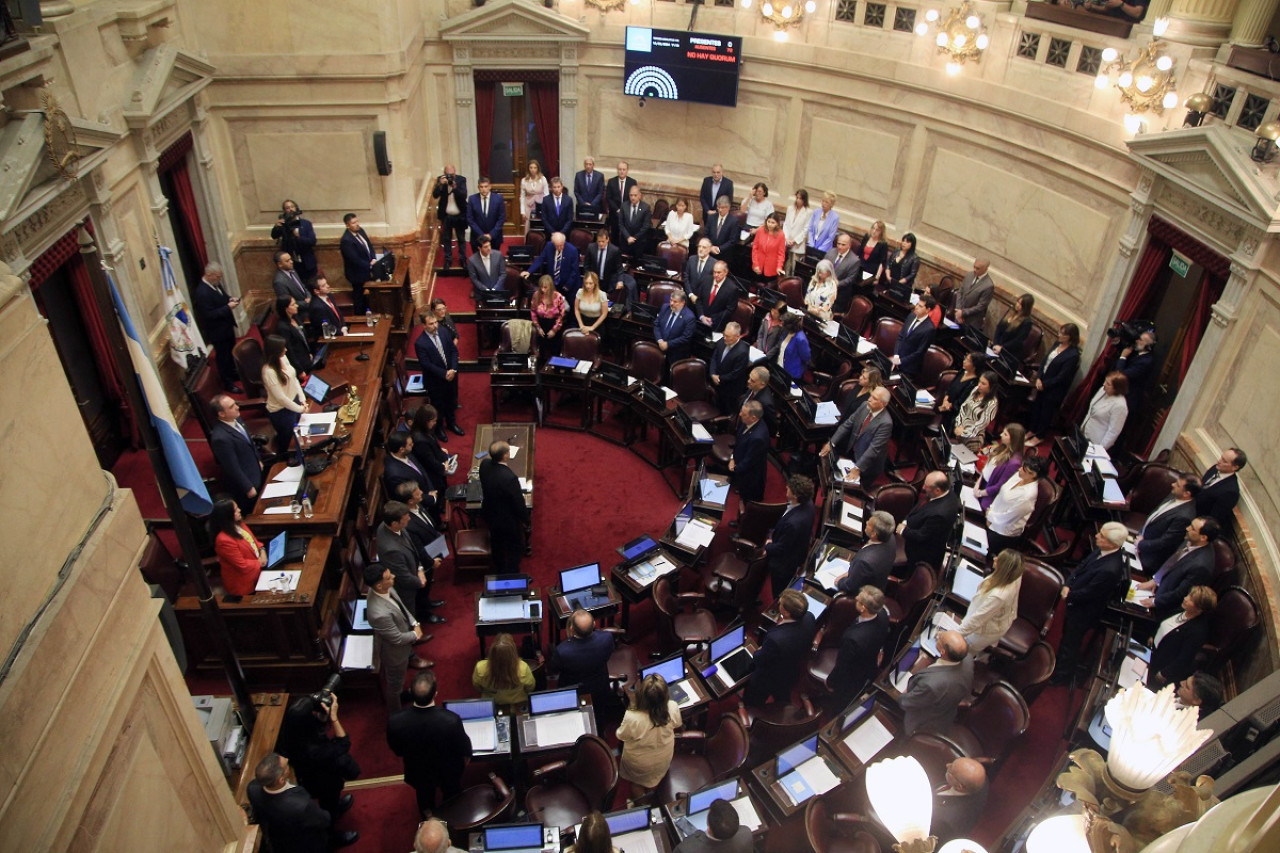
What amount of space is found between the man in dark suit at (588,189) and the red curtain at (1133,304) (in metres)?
7.55

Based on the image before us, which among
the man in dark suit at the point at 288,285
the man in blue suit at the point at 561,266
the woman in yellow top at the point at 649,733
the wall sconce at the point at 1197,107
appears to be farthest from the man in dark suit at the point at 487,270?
the wall sconce at the point at 1197,107

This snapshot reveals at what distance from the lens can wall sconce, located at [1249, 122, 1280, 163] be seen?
22.8ft

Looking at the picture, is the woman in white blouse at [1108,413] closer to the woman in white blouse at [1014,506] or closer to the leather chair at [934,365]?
the leather chair at [934,365]

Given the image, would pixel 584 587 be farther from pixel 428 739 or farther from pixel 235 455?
pixel 235 455

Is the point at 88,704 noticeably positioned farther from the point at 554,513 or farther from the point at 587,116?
the point at 587,116

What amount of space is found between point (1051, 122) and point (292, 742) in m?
10.4

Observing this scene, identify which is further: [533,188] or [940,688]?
[533,188]

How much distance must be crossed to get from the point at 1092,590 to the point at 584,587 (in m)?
3.95

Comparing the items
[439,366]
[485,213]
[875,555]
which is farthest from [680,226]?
[875,555]

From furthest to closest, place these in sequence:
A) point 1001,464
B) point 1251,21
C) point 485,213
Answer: point 485,213 < point 1251,21 < point 1001,464

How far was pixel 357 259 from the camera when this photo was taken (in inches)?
440

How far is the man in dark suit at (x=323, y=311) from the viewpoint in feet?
31.5

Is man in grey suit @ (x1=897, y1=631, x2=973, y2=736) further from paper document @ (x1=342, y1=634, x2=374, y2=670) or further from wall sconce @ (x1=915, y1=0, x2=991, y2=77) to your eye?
wall sconce @ (x1=915, y1=0, x2=991, y2=77)

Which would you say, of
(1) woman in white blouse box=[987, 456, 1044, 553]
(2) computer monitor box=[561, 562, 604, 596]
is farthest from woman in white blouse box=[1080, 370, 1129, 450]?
(2) computer monitor box=[561, 562, 604, 596]
